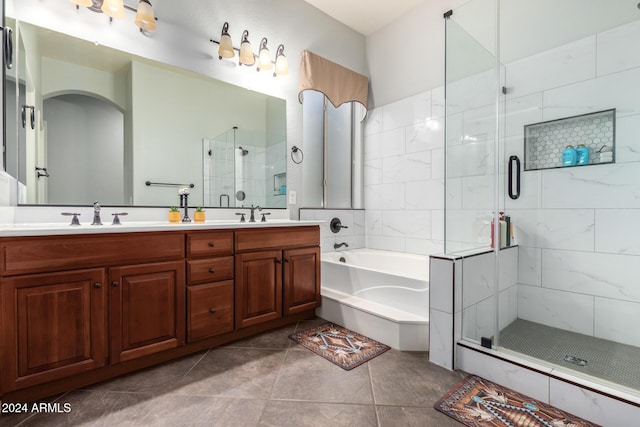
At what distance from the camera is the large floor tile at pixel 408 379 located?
1.42 m

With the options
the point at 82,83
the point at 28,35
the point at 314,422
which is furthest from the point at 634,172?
the point at 28,35

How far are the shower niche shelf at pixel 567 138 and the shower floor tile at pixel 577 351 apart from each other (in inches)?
45.9

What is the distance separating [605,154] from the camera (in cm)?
199

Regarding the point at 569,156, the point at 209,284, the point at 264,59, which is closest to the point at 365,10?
the point at 264,59

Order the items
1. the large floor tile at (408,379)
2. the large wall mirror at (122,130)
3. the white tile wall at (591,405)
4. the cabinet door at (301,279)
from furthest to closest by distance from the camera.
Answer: the cabinet door at (301,279) → the large wall mirror at (122,130) → the large floor tile at (408,379) → the white tile wall at (591,405)

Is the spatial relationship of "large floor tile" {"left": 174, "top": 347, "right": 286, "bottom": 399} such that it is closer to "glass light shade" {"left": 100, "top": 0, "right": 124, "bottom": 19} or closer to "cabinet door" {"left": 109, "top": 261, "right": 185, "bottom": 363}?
"cabinet door" {"left": 109, "top": 261, "right": 185, "bottom": 363}

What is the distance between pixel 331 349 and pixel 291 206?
139 centimetres

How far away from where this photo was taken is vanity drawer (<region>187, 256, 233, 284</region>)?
1767 mm

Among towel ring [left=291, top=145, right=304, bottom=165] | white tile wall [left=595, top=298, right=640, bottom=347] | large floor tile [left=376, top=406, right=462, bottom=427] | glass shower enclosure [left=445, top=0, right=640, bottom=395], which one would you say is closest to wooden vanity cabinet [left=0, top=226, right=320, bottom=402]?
towel ring [left=291, top=145, right=304, bottom=165]

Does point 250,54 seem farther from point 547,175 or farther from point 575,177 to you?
point 575,177

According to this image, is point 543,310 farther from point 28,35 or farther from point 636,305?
point 28,35

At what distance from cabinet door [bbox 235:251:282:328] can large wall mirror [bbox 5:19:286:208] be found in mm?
654

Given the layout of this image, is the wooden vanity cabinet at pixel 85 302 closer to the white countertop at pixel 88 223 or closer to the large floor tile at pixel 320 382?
the white countertop at pixel 88 223

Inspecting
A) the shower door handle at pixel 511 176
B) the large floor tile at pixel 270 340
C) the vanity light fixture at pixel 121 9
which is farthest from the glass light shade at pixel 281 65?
the large floor tile at pixel 270 340
